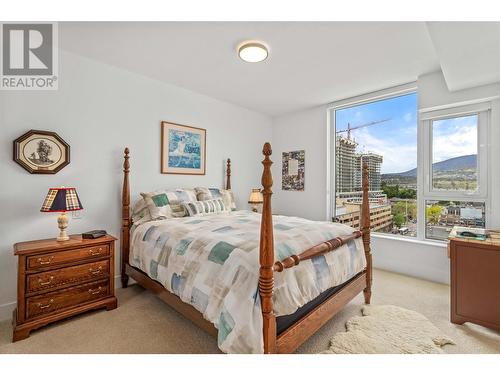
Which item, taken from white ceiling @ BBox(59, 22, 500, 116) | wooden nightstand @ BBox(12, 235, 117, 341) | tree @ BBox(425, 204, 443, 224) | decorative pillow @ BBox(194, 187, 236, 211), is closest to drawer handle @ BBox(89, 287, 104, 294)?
wooden nightstand @ BBox(12, 235, 117, 341)

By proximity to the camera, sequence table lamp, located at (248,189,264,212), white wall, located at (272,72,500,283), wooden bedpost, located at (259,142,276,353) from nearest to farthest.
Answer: wooden bedpost, located at (259,142,276,353) → white wall, located at (272,72,500,283) → table lamp, located at (248,189,264,212)

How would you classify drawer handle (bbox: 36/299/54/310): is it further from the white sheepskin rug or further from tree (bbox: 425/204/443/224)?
tree (bbox: 425/204/443/224)

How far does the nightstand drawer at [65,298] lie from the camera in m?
1.86

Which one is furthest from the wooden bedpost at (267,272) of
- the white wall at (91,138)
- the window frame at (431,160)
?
the window frame at (431,160)

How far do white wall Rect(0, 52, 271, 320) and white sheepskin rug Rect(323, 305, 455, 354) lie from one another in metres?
2.51

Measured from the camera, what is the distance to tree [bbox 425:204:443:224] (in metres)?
3.01

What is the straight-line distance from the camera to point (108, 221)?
2.74 meters

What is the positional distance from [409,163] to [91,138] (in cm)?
386

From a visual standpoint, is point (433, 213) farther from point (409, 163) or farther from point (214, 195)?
point (214, 195)

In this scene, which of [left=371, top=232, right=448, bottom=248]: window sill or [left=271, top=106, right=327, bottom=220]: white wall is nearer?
[left=371, top=232, right=448, bottom=248]: window sill

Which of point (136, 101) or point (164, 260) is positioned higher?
point (136, 101)

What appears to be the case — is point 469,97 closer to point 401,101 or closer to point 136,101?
point 401,101

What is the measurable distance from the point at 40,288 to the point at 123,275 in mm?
905

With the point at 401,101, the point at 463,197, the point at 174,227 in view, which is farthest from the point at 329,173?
the point at 174,227
